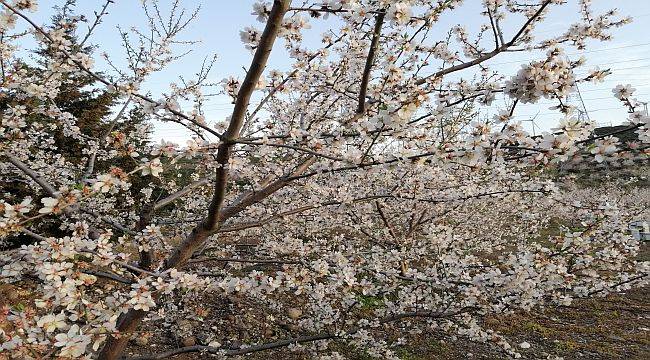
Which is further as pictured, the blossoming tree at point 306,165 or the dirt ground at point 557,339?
the dirt ground at point 557,339

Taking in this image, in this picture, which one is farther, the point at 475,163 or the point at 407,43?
the point at 407,43

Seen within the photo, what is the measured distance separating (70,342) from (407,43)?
2.94 meters

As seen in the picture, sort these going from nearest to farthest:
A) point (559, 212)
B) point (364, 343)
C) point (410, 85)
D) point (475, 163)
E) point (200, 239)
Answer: point (475, 163), point (200, 239), point (410, 85), point (364, 343), point (559, 212)

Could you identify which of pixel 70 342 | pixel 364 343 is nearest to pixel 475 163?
pixel 70 342

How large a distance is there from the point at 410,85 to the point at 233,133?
1633mm

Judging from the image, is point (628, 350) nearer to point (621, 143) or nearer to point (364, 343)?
point (364, 343)

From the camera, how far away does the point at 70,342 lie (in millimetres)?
2127

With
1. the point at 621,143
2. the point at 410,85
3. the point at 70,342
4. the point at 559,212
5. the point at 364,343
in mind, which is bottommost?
the point at 70,342

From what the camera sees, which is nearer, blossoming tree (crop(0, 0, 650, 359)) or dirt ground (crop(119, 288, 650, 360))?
blossoming tree (crop(0, 0, 650, 359))

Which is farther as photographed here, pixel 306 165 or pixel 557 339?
pixel 557 339

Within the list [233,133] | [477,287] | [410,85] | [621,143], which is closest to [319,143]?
[233,133]

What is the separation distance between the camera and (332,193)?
19.7ft

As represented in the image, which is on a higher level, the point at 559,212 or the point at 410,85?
the point at 559,212

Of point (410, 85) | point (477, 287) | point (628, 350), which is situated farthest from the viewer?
point (628, 350)
